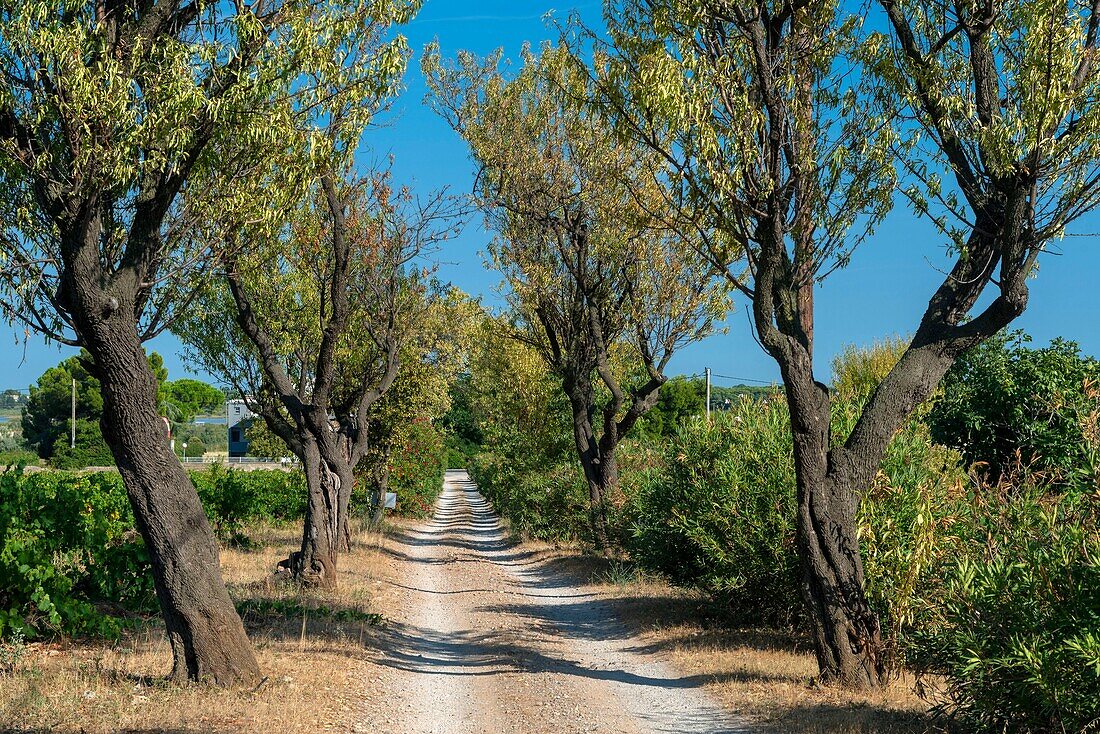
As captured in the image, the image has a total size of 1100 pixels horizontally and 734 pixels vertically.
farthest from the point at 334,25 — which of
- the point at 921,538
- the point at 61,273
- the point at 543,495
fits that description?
the point at 543,495

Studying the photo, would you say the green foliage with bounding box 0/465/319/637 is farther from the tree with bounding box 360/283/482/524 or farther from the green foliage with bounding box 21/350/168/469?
the green foliage with bounding box 21/350/168/469

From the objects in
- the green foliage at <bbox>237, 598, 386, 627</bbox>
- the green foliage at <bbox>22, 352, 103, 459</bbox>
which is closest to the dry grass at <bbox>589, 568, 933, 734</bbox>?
the green foliage at <bbox>237, 598, 386, 627</bbox>

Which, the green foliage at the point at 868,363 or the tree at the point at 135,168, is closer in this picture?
the tree at the point at 135,168

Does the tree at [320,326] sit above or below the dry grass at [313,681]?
above

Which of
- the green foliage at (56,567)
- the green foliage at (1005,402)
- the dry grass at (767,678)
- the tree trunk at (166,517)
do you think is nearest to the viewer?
the dry grass at (767,678)

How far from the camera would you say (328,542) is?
15234mm

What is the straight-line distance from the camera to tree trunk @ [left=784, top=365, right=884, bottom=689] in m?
8.18

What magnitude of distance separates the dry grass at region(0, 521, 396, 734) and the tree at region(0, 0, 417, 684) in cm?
47

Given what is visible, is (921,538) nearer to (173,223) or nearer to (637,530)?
(637,530)

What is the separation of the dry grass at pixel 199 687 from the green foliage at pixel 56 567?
0.33m

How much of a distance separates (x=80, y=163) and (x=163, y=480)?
2.66 metres

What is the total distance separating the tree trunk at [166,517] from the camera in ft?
24.7

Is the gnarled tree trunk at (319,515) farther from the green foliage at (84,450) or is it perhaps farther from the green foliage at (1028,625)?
the green foliage at (84,450)

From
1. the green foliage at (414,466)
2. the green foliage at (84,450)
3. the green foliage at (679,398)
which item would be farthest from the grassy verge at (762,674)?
the green foliage at (84,450)
